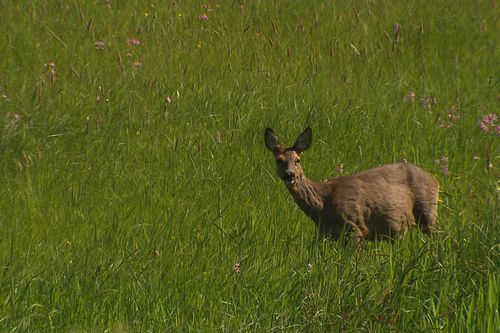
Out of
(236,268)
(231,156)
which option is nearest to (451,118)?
(231,156)

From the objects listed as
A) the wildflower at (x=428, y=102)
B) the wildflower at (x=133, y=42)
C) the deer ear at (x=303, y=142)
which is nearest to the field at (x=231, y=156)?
the wildflower at (x=133, y=42)

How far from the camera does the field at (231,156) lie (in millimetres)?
5062

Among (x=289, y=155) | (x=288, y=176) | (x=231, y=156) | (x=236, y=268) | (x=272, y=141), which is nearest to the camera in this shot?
(x=236, y=268)

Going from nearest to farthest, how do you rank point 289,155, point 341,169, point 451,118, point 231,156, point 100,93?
point 289,155
point 231,156
point 341,169
point 100,93
point 451,118

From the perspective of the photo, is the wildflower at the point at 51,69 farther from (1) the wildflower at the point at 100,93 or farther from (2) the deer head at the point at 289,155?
(2) the deer head at the point at 289,155

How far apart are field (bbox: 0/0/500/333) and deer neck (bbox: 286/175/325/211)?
0.26ft

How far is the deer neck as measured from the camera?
712 cm

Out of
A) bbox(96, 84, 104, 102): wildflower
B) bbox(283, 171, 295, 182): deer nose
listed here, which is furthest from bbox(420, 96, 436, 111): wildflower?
bbox(96, 84, 104, 102): wildflower

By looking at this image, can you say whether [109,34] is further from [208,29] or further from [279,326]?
[279,326]

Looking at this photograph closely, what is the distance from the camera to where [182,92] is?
8.63 metres

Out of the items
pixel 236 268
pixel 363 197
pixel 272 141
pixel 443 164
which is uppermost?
pixel 272 141

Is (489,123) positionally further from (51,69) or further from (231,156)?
(51,69)

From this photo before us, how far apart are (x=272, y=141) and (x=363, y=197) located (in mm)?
706

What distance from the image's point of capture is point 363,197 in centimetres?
735
